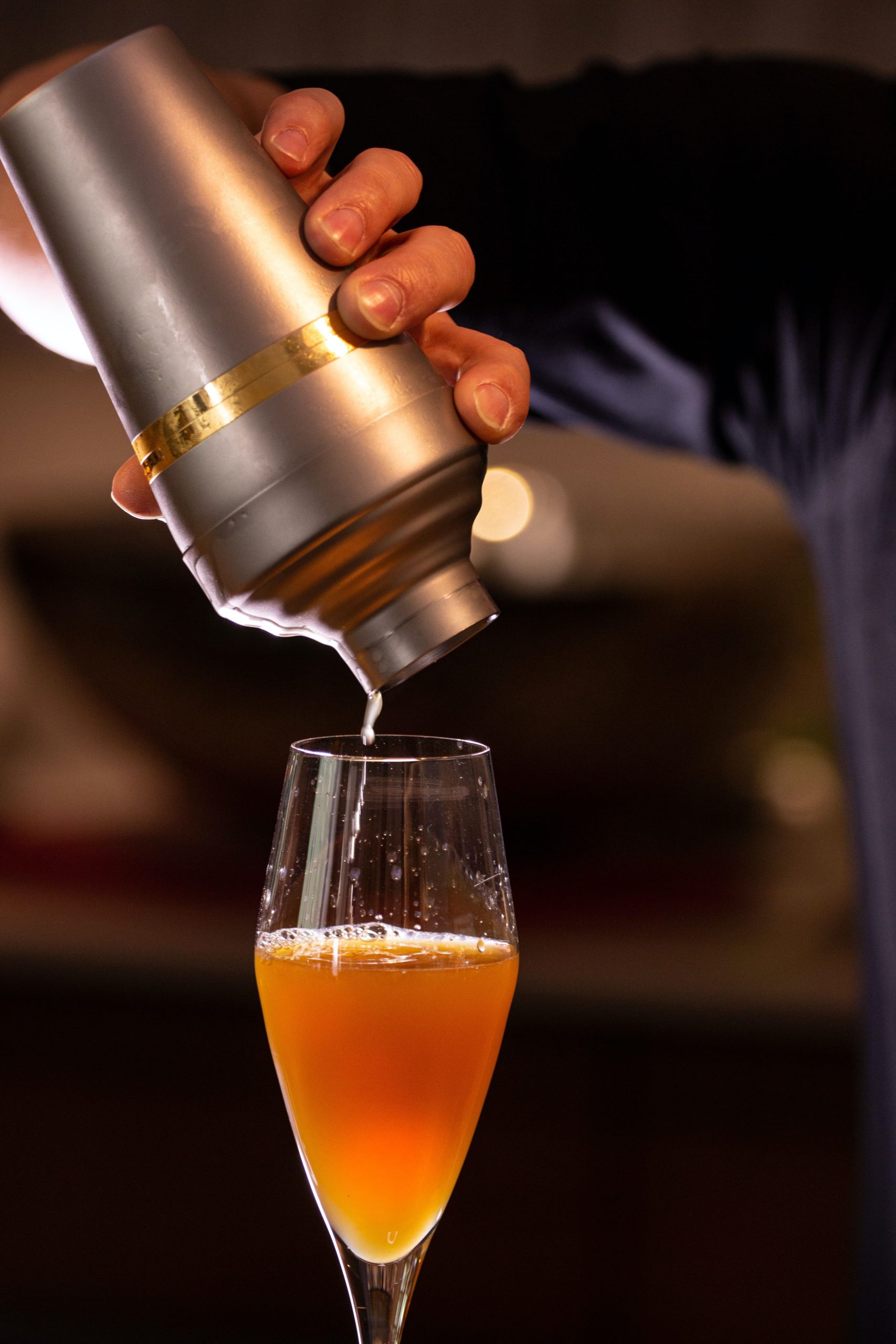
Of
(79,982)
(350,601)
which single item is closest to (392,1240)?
(350,601)

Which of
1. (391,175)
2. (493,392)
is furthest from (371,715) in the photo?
(391,175)

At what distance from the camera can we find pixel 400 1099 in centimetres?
79

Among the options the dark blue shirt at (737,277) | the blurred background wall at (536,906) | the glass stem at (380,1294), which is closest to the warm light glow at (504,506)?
the blurred background wall at (536,906)

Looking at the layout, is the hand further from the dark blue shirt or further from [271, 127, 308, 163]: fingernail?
the dark blue shirt

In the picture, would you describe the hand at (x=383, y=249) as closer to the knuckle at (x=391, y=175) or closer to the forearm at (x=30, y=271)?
the knuckle at (x=391, y=175)

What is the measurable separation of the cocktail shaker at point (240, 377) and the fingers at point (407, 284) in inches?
0.5

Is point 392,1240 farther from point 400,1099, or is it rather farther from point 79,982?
point 79,982

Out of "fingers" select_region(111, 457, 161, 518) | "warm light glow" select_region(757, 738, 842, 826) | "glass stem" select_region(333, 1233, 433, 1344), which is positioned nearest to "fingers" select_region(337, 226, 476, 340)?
"fingers" select_region(111, 457, 161, 518)

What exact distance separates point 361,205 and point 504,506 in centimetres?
241

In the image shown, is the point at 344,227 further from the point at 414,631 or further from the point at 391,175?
the point at 414,631

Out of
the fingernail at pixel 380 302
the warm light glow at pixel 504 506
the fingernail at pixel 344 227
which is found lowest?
the fingernail at pixel 380 302

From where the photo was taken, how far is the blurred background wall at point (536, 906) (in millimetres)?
2732

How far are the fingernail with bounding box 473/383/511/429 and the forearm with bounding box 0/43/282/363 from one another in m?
0.35

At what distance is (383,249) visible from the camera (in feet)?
2.62
